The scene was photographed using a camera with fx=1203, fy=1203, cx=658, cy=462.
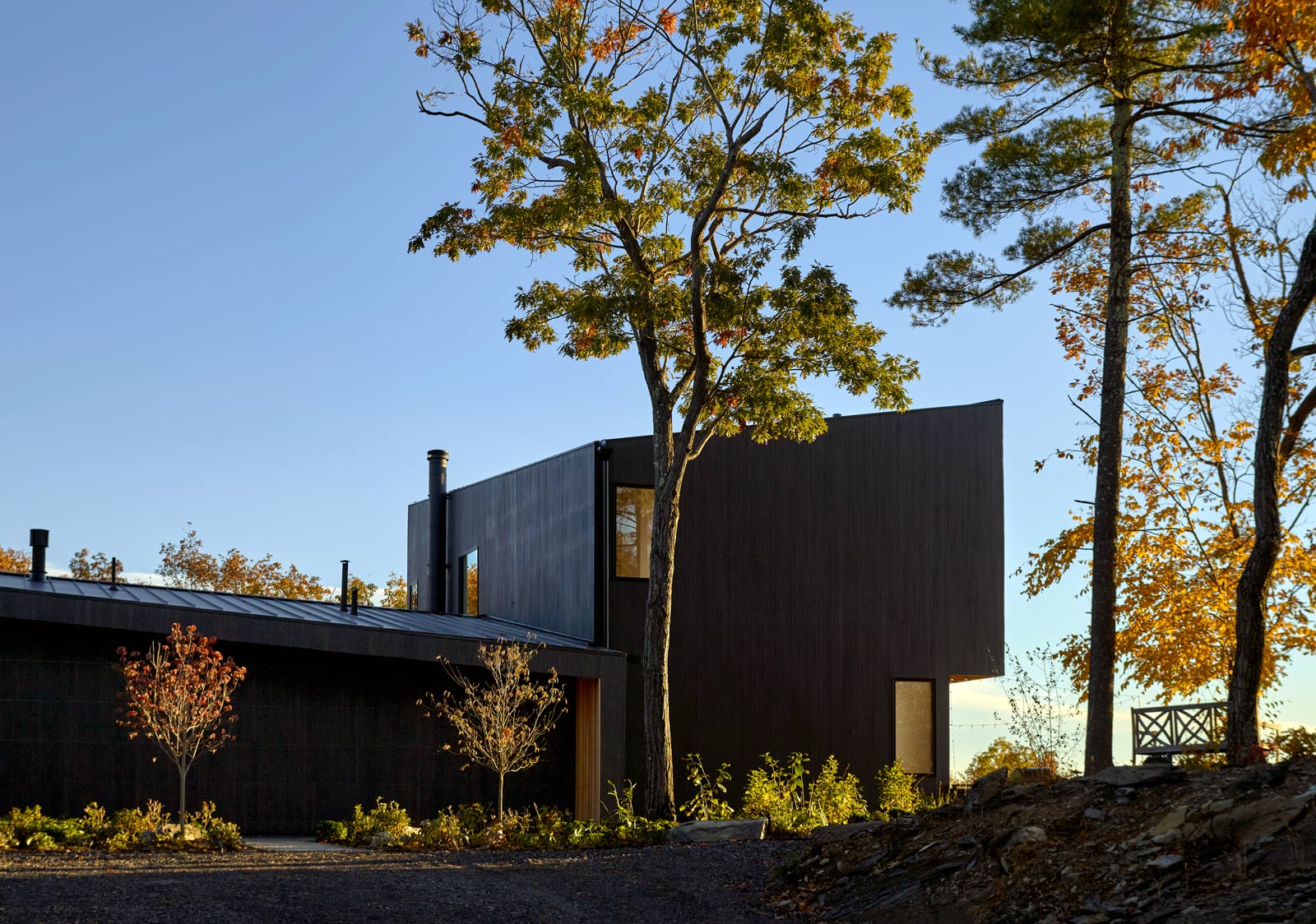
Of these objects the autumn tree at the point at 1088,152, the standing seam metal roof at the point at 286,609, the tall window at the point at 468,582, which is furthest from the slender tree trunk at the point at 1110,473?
the tall window at the point at 468,582

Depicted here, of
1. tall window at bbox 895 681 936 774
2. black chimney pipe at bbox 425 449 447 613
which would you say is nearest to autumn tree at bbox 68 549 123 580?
black chimney pipe at bbox 425 449 447 613

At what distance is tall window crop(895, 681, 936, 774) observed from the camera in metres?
16.2

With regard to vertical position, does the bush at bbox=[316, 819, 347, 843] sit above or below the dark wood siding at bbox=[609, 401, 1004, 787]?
below

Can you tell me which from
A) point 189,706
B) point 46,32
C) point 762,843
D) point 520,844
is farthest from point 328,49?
point 762,843

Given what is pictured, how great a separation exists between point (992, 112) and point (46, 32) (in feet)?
37.8

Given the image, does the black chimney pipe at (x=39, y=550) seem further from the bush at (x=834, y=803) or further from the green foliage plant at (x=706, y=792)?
the bush at (x=834, y=803)

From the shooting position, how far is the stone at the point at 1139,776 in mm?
7793

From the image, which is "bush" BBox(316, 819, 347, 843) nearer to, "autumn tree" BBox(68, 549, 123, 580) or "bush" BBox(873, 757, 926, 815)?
"bush" BBox(873, 757, 926, 815)

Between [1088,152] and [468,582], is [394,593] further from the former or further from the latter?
[1088,152]

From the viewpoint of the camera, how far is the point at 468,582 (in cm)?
2094

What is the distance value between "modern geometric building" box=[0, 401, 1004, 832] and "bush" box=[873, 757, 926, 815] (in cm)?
41

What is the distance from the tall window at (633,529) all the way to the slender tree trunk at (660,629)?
6.42 ft

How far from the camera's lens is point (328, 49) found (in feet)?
43.5

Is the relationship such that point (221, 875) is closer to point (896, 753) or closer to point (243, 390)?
point (896, 753)
